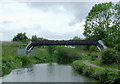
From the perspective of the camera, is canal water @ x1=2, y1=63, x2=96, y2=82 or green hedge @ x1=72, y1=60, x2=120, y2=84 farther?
→ canal water @ x1=2, y1=63, x2=96, y2=82

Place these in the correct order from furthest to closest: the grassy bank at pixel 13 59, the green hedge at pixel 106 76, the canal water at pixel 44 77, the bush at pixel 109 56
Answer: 1. the grassy bank at pixel 13 59
2. the bush at pixel 109 56
3. the canal water at pixel 44 77
4. the green hedge at pixel 106 76

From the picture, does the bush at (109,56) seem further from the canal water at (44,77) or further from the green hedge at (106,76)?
the canal water at (44,77)

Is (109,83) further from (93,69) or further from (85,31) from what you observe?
(85,31)

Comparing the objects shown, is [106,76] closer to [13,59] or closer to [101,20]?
[13,59]

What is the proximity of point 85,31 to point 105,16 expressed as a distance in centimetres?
502

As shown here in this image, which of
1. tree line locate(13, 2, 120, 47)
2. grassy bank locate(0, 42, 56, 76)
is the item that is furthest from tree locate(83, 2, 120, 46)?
grassy bank locate(0, 42, 56, 76)

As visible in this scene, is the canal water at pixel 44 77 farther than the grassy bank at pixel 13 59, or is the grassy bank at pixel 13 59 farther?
the grassy bank at pixel 13 59

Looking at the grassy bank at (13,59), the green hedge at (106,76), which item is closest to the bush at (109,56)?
the green hedge at (106,76)

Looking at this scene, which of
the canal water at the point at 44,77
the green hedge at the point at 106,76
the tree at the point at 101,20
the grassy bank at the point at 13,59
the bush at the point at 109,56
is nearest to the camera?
the green hedge at the point at 106,76

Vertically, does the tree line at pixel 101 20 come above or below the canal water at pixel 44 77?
above

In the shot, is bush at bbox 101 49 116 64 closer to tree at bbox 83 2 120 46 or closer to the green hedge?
the green hedge

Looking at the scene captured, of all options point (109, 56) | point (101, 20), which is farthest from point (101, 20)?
point (109, 56)

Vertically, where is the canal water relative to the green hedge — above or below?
below

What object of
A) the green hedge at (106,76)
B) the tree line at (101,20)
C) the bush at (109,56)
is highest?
the tree line at (101,20)
